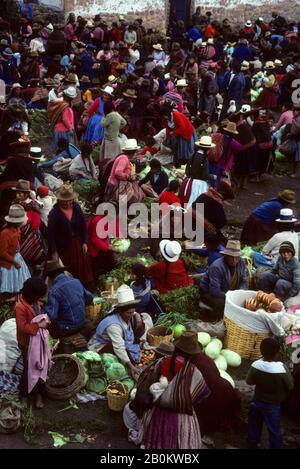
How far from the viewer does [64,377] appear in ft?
21.0

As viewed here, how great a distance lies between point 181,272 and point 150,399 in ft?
8.36

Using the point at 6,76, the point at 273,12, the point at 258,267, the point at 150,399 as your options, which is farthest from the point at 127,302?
the point at 273,12

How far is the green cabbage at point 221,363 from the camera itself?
22.1 ft

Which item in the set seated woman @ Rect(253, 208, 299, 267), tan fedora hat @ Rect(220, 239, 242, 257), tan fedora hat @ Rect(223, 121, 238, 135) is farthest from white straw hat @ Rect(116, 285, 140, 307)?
tan fedora hat @ Rect(223, 121, 238, 135)

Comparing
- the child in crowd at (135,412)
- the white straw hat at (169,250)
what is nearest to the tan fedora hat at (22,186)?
the white straw hat at (169,250)

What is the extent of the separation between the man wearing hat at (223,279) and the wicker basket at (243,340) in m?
0.39

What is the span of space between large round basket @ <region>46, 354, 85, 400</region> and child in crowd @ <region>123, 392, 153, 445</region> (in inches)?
24.3

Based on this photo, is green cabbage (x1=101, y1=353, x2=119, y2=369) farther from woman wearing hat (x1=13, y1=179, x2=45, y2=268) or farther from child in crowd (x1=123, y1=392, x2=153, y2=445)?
woman wearing hat (x1=13, y1=179, x2=45, y2=268)

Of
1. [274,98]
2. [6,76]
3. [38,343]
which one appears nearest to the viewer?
[38,343]

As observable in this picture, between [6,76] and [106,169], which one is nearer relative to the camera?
[106,169]

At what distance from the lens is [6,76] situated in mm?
14859

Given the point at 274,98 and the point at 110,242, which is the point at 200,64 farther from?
the point at 110,242

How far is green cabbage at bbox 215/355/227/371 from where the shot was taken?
673 cm

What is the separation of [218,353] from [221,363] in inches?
5.0
